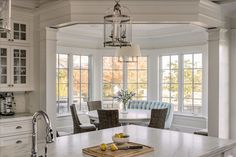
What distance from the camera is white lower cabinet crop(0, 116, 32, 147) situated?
4.06 metres

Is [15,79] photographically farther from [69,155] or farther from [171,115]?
[171,115]

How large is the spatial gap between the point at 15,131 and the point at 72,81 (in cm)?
328

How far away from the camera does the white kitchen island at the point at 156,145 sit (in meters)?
2.33

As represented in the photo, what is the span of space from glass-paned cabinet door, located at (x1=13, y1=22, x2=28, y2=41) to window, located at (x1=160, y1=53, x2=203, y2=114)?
4290 mm

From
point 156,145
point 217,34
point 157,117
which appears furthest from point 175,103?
point 156,145

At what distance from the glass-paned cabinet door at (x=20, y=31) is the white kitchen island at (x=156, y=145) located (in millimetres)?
2325

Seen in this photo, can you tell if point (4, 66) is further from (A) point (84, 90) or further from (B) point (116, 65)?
(B) point (116, 65)

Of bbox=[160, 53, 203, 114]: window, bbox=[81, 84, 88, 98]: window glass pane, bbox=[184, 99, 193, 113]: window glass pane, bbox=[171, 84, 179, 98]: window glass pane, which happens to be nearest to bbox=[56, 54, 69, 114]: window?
bbox=[81, 84, 88, 98]: window glass pane

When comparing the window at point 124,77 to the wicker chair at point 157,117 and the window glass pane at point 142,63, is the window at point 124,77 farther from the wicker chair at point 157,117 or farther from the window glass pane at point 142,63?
the wicker chair at point 157,117

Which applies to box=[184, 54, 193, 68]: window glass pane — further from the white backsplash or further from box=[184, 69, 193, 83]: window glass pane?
the white backsplash

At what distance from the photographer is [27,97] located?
4.83 meters

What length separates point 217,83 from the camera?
4.47 m

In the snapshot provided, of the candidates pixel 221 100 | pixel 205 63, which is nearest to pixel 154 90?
pixel 205 63

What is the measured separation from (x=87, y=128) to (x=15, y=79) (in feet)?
6.03
